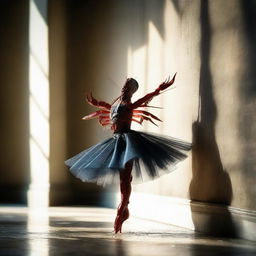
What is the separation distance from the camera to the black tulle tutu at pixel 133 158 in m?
3.46

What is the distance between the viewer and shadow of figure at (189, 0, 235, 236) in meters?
3.48

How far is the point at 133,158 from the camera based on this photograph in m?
3.35

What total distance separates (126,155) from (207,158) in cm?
66

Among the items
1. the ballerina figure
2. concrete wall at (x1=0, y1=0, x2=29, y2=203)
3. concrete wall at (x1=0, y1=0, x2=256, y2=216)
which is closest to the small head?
the ballerina figure

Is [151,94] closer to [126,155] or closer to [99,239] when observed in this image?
[126,155]

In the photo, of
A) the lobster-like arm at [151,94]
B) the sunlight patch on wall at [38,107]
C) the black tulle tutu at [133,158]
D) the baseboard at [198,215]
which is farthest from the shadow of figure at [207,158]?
the sunlight patch on wall at [38,107]

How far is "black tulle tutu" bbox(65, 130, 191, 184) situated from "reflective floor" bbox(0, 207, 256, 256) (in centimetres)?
39

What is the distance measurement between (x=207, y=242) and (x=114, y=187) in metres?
2.42

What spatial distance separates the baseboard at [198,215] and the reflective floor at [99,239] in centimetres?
9

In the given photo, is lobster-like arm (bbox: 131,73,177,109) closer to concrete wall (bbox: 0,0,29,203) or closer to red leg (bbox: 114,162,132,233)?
red leg (bbox: 114,162,132,233)

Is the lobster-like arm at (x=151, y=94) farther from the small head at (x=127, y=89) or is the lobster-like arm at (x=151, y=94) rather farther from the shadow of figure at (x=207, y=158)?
the shadow of figure at (x=207, y=158)

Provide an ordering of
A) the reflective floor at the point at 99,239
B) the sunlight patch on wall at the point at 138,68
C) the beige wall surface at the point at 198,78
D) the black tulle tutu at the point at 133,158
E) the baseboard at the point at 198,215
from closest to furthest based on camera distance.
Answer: the reflective floor at the point at 99,239
the baseboard at the point at 198,215
the beige wall surface at the point at 198,78
the black tulle tutu at the point at 133,158
the sunlight patch on wall at the point at 138,68

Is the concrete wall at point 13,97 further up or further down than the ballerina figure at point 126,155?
further up

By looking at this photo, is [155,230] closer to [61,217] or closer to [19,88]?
[61,217]
